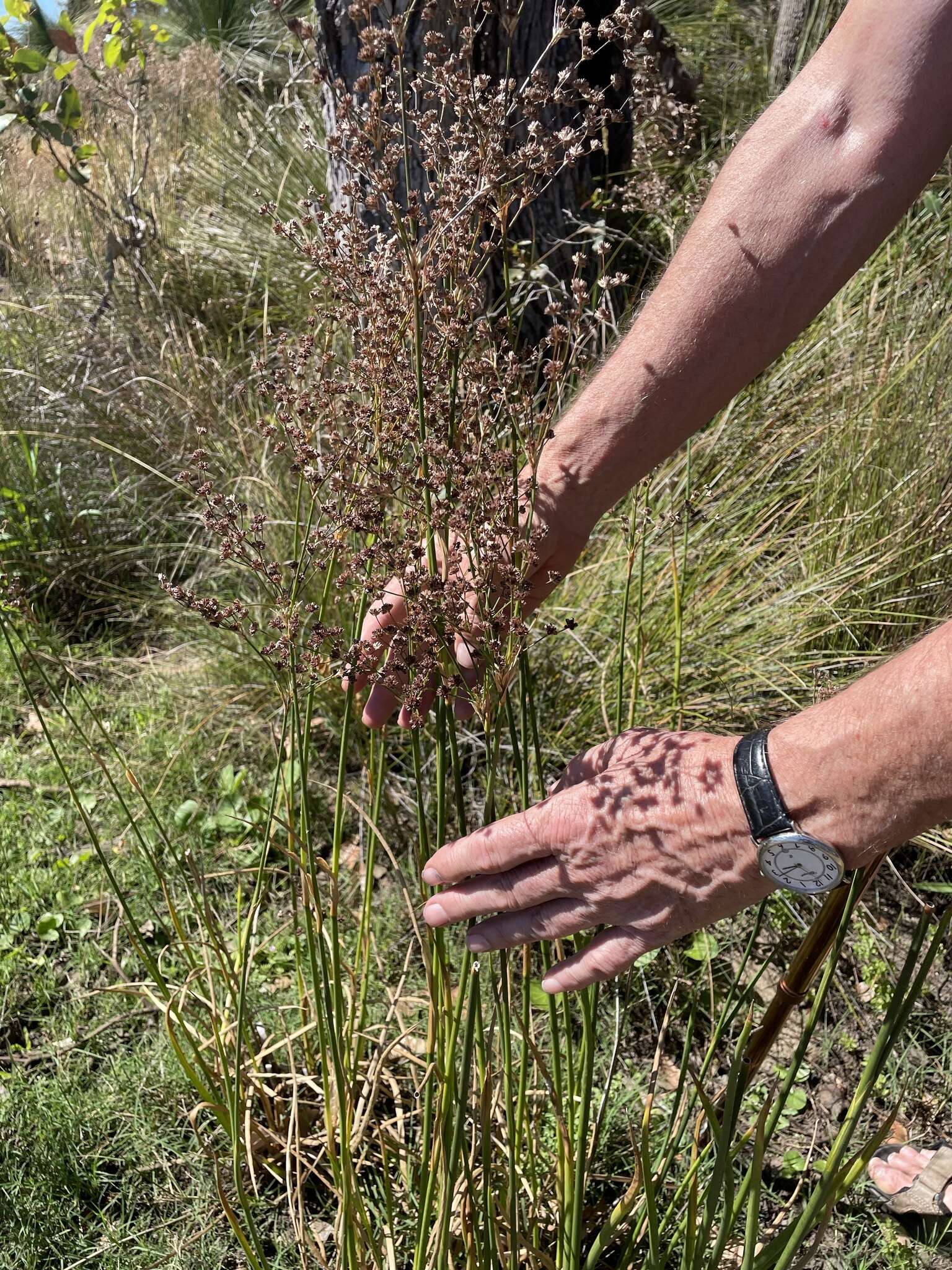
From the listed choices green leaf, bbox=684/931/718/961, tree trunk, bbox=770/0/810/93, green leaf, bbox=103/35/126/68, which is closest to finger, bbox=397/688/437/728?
green leaf, bbox=684/931/718/961

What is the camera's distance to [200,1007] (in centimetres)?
214

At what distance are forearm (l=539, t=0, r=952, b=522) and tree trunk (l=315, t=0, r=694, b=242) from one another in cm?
104

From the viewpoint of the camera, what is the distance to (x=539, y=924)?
1.21 metres

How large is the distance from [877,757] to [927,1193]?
1279 mm

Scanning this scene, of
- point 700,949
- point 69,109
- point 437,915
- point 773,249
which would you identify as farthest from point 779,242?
point 69,109

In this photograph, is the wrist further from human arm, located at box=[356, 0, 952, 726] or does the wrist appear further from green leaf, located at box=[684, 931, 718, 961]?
green leaf, located at box=[684, 931, 718, 961]

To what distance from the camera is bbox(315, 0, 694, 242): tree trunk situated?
309 cm

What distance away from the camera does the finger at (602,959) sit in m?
1.22

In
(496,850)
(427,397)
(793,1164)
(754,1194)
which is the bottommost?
(793,1164)

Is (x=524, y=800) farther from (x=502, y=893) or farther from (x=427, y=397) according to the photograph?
(x=427, y=397)

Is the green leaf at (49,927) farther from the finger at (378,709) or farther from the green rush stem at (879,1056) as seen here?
the green rush stem at (879,1056)

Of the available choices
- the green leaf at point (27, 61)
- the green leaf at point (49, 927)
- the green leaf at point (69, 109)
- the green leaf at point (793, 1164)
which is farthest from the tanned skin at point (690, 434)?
the green leaf at point (69, 109)

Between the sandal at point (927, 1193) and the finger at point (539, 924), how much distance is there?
3.70 ft

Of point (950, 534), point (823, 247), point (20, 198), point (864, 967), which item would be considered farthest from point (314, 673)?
point (20, 198)
